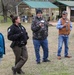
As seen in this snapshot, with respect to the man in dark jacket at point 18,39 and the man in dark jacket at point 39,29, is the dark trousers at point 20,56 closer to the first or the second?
the man in dark jacket at point 18,39

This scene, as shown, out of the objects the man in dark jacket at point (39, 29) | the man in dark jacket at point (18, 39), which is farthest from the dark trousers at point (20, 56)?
the man in dark jacket at point (39, 29)

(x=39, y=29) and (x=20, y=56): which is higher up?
(x=39, y=29)

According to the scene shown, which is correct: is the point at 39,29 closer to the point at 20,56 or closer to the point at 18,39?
the point at 18,39

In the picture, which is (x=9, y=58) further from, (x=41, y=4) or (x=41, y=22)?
(x=41, y=4)

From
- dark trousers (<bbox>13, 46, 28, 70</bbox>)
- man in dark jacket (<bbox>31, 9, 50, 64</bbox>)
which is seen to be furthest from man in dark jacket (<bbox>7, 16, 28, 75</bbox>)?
man in dark jacket (<bbox>31, 9, 50, 64</bbox>)

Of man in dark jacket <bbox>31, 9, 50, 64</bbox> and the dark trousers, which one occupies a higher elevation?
man in dark jacket <bbox>31, 9, 50, 64</bbox>

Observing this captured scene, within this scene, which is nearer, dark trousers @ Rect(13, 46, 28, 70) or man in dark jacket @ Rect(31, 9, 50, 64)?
dark trousers @ Rect(13, 46, 28, 70)

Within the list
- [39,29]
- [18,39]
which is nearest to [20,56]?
[18,39]

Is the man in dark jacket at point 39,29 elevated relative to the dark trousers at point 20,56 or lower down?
elevated

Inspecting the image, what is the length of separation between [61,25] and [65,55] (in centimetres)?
120

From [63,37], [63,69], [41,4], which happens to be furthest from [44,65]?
[41,4]

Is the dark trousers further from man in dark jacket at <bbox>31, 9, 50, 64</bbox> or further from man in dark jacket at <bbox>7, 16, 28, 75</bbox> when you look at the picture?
man in dark jacket at <bbox>31, 9, 50, 64</bbox>

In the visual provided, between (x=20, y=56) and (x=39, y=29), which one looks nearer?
(x=20, y=56)

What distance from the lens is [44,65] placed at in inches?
347
